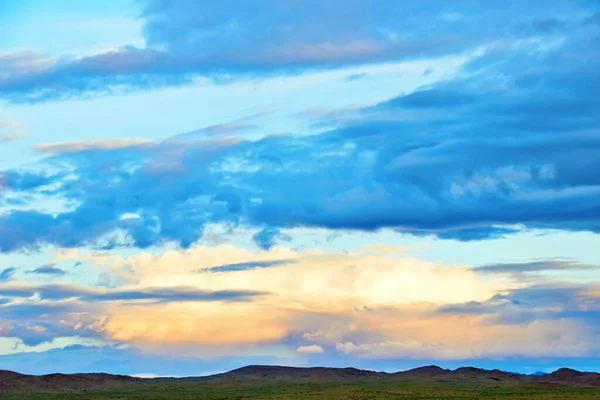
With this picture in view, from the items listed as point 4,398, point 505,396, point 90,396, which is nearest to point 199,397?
point 90,396

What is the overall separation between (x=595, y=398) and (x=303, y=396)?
53226 mm

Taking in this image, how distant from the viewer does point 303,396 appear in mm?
178500

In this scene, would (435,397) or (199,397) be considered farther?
(199,397)

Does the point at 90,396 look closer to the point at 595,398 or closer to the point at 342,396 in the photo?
the point at 342,396

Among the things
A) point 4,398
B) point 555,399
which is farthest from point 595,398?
point 4,398

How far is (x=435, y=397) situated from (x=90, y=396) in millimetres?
71393

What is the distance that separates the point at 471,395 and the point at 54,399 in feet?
269

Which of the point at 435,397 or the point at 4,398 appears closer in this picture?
the point at 435,397

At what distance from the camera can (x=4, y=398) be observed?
200 m

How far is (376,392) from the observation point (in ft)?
620

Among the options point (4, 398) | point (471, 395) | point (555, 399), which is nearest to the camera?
point (555, 399)

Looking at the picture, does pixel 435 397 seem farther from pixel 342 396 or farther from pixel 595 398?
pixel 595 398

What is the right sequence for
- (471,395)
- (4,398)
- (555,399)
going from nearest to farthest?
(555,399), (471,395), (4,398)

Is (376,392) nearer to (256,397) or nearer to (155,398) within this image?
(256,397)
